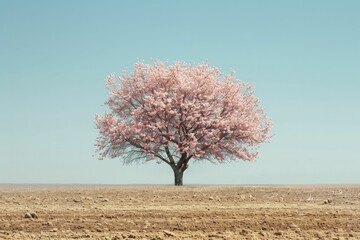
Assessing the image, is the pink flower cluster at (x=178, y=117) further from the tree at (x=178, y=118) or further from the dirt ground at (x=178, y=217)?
the dirt ground at (x=178, y=217)

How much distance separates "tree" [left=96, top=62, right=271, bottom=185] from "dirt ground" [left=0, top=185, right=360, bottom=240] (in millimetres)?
14108

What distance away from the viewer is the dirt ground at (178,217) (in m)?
11.5

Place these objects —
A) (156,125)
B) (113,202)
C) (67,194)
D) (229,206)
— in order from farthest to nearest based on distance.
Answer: (156,125), (67,194), (113,202), (229,206)

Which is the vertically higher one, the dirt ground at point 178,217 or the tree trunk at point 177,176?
the tree trunk at point 177,176

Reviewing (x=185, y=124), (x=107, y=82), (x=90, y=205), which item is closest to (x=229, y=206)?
(x=90, y=205)

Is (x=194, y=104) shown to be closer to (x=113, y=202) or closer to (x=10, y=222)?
(x=113, y=202)

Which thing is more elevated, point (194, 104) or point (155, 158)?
point (194, 104)

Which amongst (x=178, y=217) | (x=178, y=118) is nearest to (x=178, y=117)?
(x=178, y=118)

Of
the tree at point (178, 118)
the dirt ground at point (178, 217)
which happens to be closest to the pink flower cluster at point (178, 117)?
the tree at point (178, 118)

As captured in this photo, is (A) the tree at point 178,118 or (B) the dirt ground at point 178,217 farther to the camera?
(A) the tree at point 178,118

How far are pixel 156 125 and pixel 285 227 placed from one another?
21469 millimetres

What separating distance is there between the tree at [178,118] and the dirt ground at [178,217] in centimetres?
1411

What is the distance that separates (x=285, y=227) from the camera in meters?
12.4

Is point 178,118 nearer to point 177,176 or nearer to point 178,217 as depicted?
point 177,176
